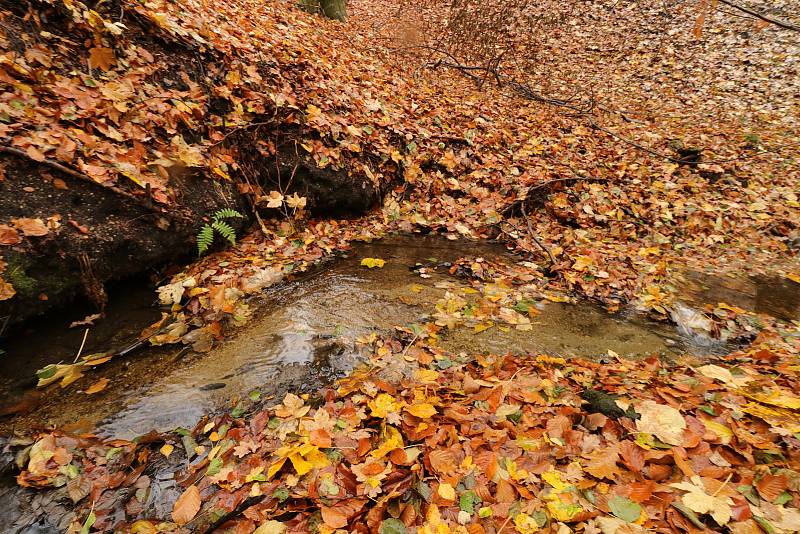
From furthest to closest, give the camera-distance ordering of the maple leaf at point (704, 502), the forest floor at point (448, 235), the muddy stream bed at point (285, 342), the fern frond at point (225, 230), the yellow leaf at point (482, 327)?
the fern frond at point (225, 230) → the yellow leaf at point (482, 327) → the muddy stream bed at point (285, 342) → the forest floor at point (448, 235) → the maple leaf at point (704, 502)

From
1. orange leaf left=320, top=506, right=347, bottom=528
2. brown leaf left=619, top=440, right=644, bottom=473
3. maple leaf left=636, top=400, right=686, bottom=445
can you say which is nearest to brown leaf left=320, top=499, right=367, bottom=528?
orange leaf left=320, top=506, right=347, bottom=528

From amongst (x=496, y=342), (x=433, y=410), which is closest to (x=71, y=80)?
(x=433, y=410)

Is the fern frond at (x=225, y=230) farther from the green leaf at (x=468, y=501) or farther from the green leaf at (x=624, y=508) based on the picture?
the green leaf at (x=624, y=508)

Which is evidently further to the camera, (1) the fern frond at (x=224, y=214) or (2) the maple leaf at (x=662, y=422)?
(1) the fern frond at (x=224, y=214)

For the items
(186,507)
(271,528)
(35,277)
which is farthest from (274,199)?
(271,528)

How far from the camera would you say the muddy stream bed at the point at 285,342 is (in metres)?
2.72

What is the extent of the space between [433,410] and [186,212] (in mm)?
3172

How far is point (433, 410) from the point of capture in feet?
8.16

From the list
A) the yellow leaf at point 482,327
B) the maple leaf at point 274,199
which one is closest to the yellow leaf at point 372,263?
the maple leaf at point 274,199

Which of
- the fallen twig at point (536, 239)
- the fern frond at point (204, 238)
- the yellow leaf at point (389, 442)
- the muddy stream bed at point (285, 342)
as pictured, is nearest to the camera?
the yellow leaf at point (389, 442)

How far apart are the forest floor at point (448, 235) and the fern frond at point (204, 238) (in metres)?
0.13

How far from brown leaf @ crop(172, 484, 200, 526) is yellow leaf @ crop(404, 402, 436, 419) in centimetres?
128

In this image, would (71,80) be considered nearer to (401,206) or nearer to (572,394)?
(401,206)

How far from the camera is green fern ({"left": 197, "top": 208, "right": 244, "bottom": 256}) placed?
157 inches
